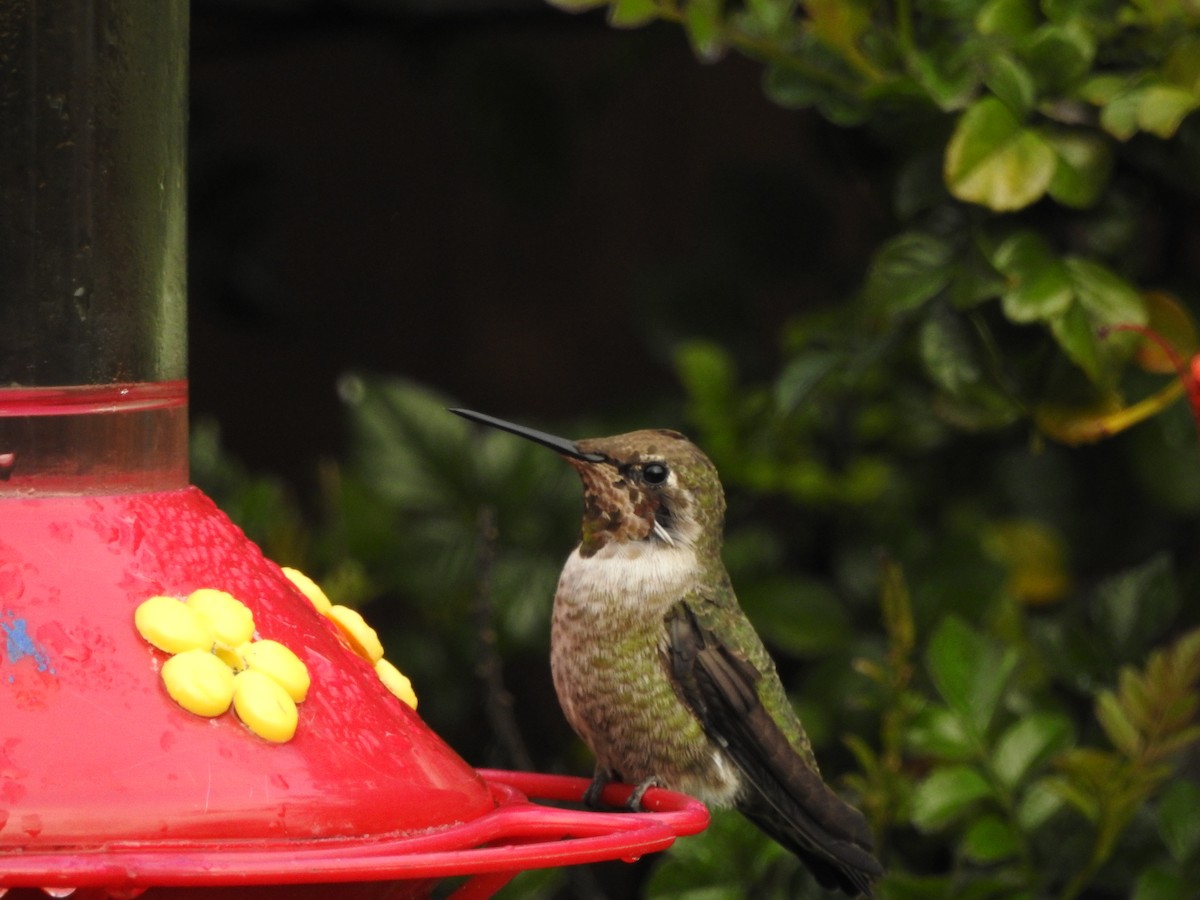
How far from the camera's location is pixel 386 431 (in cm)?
334

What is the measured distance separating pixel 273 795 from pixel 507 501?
6.20 ft

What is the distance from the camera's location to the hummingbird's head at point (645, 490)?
94.3 inches

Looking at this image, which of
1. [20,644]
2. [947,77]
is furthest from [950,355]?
[20,644]

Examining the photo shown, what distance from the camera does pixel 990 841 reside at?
2.63 metres

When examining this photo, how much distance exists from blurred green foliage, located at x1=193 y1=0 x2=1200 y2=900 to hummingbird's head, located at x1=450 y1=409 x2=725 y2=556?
25 cm

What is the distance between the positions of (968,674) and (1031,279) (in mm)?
619

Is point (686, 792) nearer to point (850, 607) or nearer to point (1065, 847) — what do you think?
point (1065, 847)

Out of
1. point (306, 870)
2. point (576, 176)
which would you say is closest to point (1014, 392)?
point (306, 870)

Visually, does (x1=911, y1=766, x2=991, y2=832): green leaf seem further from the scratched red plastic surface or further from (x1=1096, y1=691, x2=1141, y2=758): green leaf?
the scratched red plastic surface

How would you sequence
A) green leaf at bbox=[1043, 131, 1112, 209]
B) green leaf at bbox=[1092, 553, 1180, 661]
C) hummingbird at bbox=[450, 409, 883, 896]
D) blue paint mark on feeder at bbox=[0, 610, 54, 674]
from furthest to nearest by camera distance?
1. green leaf at bbox=[1092, 553, 1180, 661]
2. green leaf at bbox=[1043, 131, 1112, 209]
3. hummingbird at bbox=[450, 409, 883, 896]
4. blue paint mark on feeder at bbox=[0, 610, 54, 674]

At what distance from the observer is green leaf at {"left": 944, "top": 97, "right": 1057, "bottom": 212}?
2396 mm

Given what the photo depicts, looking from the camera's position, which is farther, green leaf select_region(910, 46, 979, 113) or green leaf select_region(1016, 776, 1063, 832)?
green leaf select_region(1016, 776, 1063, 832)

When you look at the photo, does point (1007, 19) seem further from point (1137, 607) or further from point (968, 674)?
point (1137, 607)

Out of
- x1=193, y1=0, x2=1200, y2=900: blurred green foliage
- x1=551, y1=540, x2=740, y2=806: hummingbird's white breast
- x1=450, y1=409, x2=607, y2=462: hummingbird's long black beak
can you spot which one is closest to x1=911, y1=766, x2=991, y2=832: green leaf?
x1=193, y1=0, x2=1200, y2=900: blurred green foliage
